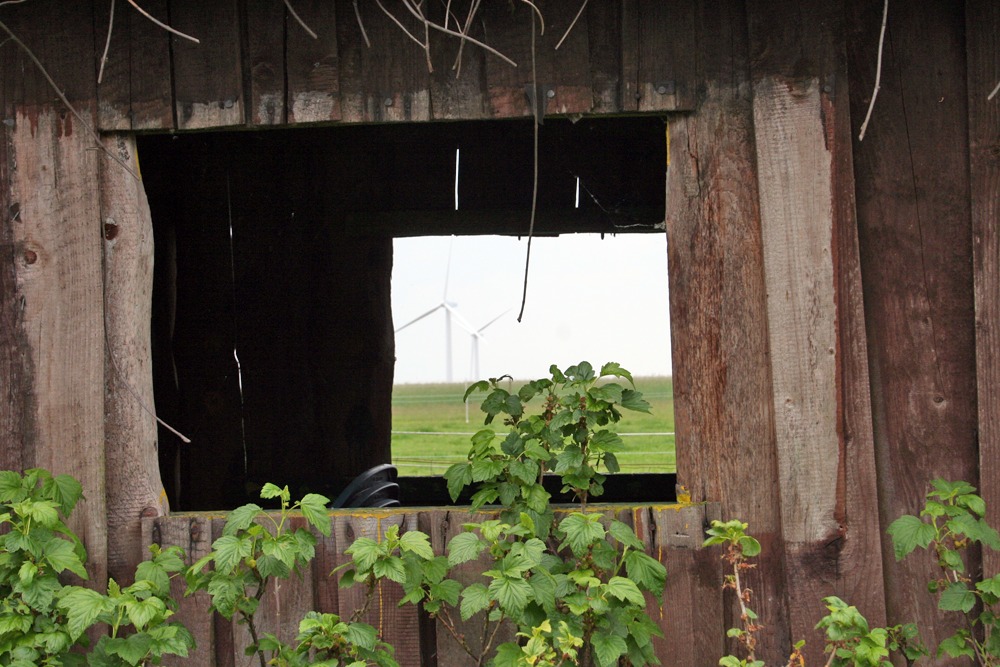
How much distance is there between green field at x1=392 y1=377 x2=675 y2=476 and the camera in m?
16.4

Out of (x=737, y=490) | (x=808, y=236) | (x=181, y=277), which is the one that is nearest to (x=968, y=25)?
(x=808, y=236)

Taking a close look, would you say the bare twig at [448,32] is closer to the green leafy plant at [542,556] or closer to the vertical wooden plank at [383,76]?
the vertical wooden plank at [383,76]

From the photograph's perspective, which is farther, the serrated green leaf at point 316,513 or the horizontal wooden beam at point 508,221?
the horizontal wooden beam at point 508,221

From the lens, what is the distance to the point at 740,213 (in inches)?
104

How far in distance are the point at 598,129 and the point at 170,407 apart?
3045mm

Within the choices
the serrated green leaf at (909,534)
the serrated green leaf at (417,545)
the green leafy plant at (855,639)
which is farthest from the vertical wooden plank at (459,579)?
the serrated green leaf at (909,534)

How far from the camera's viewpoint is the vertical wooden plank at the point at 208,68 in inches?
104

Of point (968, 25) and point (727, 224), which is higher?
point (968, 25)

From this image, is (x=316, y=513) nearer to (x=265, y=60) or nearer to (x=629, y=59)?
(x=265, y=60)

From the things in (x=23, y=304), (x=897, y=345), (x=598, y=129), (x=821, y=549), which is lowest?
(x=821, y=549)

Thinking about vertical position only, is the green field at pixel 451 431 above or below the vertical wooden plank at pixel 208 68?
below

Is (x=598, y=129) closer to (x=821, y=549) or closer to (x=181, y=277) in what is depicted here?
(x=181, y=277)

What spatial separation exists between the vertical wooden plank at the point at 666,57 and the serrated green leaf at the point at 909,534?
1240 mm

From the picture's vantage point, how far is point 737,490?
261cm
